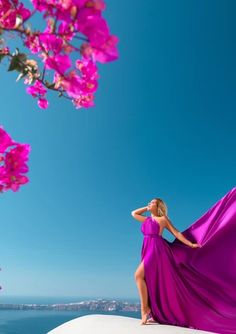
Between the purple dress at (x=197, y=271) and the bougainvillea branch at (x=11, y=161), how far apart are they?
17.7ft

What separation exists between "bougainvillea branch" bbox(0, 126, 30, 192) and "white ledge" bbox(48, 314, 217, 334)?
4.69m

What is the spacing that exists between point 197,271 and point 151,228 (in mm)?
1037

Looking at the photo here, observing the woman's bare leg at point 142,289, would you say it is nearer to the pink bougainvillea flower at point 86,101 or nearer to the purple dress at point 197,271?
the purple dress at point 197,271

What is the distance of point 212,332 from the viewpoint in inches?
238

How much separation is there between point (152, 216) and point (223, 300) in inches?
69.2

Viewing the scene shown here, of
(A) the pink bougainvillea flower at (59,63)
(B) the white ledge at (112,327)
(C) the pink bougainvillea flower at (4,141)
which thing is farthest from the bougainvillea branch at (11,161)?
(B) the white ledge at (112,327)

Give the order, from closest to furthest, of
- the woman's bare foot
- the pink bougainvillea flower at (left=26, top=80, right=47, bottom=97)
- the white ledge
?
the pink bougainvillea flower at (left=26, top=80, right=47, bottom=97), the white ledge, the woman's bare foot

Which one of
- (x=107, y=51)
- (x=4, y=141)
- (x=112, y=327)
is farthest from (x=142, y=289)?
(x=107, y=51)

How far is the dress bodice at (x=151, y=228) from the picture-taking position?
677 centimetres

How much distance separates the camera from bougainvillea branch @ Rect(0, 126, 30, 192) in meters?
1.49

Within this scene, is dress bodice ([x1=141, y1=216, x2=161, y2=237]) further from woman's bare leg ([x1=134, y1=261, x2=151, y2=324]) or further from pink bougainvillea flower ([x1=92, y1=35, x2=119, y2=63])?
pink bougainvillea flower ([x1=92, y1=35, x2=119, y2=63])

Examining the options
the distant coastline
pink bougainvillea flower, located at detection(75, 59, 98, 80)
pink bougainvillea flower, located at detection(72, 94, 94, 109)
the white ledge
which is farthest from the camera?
the distant coastline

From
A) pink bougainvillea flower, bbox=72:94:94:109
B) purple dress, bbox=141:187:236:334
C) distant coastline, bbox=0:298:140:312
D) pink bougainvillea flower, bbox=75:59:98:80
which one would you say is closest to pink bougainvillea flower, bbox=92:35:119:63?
pink bougainvillea flower, bbox=75:59:98:80

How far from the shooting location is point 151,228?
6777 mm
